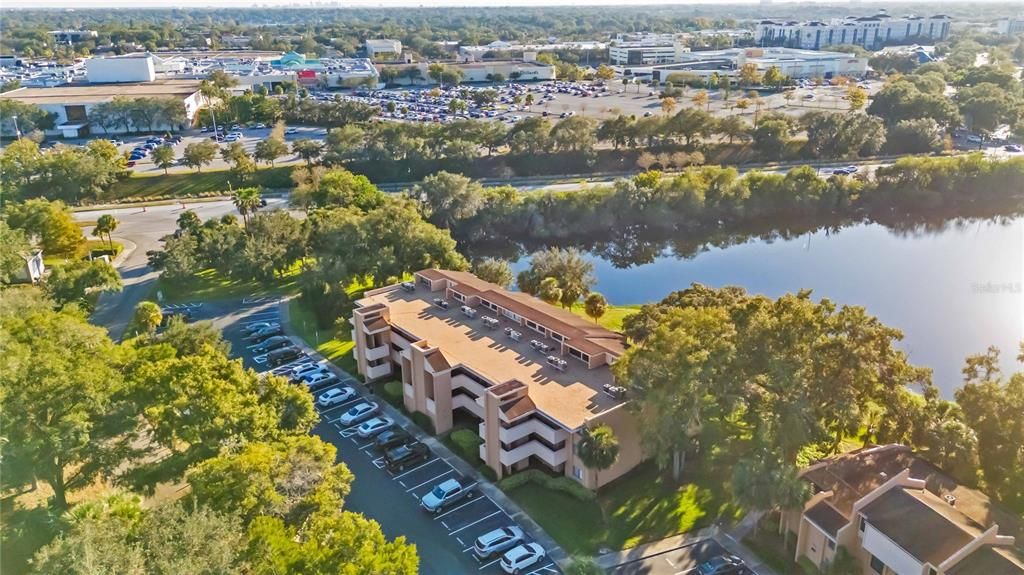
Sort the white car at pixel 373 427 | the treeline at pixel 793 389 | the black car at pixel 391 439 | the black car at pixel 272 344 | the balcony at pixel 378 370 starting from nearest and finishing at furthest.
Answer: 1. the treeline at pixel 793 389
2. the black car at pixel 391 439
3. the white car at pixel 373 427
4. the balcony at pixel 378 370
5. the black car at pixel 272 344

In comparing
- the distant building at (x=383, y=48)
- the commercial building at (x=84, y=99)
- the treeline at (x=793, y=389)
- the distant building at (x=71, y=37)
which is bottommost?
the treeline at (x=793, y=389)

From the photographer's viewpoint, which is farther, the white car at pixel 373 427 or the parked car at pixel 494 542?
the white car at pixel 373 427

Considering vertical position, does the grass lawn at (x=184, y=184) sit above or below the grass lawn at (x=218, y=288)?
above

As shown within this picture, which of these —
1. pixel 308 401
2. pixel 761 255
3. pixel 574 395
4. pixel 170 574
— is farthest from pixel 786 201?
pixel 170 574

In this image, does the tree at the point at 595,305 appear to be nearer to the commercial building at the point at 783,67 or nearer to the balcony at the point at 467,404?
the balcony at the point at 467,404

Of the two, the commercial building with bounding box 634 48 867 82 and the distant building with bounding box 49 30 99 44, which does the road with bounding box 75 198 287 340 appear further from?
the distant building with bounding box 49 30 99 44

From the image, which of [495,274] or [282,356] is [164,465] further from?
[495,274]

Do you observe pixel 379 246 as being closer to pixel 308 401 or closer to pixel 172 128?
pixel 308 401

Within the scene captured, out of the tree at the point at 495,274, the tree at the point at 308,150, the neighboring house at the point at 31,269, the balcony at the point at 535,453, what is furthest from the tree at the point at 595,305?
the tree at the point at 308,150
